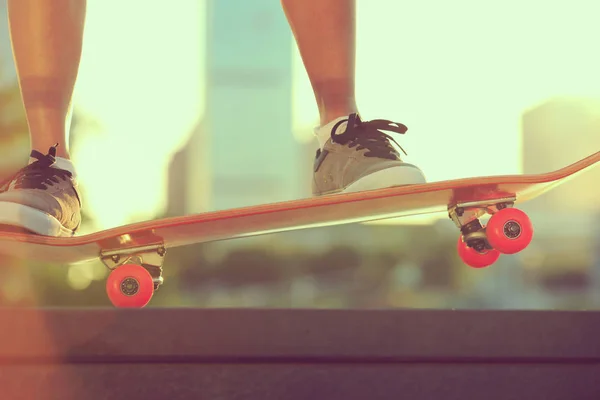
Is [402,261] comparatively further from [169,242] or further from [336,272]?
[169,242]

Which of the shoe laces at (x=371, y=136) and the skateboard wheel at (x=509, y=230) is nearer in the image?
the skateboard wheel at (x=509, y=230)

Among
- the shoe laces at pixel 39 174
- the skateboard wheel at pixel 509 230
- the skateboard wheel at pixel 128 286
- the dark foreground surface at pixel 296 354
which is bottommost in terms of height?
→ the dark foreground surface at pixel 296 354

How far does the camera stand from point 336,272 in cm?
9581

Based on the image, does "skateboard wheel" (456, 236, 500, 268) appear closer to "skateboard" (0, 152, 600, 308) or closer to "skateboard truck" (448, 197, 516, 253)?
"skateboard" (0, 152, 600, 308)

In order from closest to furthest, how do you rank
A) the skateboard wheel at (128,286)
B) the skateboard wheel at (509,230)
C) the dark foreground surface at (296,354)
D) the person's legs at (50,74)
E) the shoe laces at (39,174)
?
the dark foreground surface at (296,354) < the skateboard wheel at (509,230) < the skateboard wheel at (128,286) < the shoe laces at (39,174) < the person's legs at (50,74)

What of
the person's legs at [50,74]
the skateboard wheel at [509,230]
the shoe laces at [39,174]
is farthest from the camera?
the person's legs at [50,74]

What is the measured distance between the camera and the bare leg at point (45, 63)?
9.29 feet

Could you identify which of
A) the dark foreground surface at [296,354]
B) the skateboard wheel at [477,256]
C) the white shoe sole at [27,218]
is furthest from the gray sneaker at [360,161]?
the white shoe sole at [27,218]

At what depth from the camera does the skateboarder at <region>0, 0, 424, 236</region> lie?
263cm

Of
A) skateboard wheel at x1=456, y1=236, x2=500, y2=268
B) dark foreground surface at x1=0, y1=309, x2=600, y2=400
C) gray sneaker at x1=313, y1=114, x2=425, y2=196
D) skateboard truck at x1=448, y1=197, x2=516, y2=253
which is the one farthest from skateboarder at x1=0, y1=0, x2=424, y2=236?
dark foreground surface at x1=0, y1=309, x2=600, y2=400

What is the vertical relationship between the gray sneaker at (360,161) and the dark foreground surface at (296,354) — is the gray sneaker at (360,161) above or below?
above

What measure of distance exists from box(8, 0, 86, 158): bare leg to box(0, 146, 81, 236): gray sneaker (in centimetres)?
11

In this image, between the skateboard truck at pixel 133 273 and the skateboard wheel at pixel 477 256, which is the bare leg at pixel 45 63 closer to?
the skateboard truck at pixel 133 273

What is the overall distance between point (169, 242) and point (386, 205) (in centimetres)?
70
